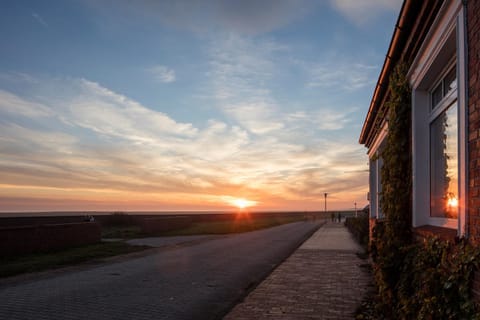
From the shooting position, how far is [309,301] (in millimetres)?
8633

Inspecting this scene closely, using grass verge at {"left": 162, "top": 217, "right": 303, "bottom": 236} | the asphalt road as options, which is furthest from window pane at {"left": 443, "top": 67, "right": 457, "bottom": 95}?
grass verge at {"left": 162, "top": 217, "right": 303, "bottom": 236}

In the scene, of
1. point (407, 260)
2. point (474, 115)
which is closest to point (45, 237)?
point (407, 260)

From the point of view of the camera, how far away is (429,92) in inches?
221

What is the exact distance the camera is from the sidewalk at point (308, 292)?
25.4ft

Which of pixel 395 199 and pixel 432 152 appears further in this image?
pixel 395 199

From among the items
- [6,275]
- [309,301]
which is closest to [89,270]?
[6,275]

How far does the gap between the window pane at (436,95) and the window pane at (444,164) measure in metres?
0.22

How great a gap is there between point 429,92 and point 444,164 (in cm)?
105

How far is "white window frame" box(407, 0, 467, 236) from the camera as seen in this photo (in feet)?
12.0

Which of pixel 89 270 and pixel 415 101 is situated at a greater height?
pixel 415 101

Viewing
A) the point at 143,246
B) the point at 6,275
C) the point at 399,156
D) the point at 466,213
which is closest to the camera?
the point at 466,213

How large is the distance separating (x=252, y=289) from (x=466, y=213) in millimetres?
7269

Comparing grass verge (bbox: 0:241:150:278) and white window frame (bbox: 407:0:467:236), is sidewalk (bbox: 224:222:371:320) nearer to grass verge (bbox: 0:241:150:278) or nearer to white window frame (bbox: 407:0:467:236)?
white window frame (bbox: 407:0:467:236)

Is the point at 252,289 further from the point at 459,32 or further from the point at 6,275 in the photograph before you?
the point at 459,32
